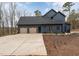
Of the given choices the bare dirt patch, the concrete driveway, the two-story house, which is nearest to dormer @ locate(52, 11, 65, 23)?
the two-story house

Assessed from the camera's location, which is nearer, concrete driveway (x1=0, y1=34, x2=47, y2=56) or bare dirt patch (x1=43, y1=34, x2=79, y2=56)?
concrete driveway (x1=0, y1=34, x2=47, y2=56)

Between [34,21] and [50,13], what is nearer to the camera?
[50,13]

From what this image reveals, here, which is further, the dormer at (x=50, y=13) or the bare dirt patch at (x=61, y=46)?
the dormer at (x=50, y=13)

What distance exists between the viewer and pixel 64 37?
1249 cm

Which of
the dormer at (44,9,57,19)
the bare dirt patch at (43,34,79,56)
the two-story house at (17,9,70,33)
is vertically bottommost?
the bare dirt patch at (43,34,79,56)

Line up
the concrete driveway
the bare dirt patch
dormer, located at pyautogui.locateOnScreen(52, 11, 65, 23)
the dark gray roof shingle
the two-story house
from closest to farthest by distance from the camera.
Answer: the concrete driveway → the bare dirt patch → dormer, located at pyautogui.locateOnScreen(52, 11, 65, 23) → the two-story house → the dark gray roof shingle

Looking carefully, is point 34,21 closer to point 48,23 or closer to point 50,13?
point 48,23

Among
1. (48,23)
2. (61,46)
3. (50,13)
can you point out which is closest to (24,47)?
(61,46)

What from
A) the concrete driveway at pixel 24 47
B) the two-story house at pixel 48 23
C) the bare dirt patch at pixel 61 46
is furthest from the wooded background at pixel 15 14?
the concrete driveway at pixel 24 47

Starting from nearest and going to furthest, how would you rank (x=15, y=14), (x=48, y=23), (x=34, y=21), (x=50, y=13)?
(x=15, y=14) → (x=50, y=13) → (x=48, y=23) → (x=34, y=21)

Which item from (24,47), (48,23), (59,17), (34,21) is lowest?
(24,47)

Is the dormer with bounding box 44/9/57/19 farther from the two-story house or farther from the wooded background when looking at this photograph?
the wooded background

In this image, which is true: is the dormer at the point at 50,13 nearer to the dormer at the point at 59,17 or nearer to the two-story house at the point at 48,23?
the two-story house at the point at 48,23

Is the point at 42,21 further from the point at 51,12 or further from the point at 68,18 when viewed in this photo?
the point at 68,18
